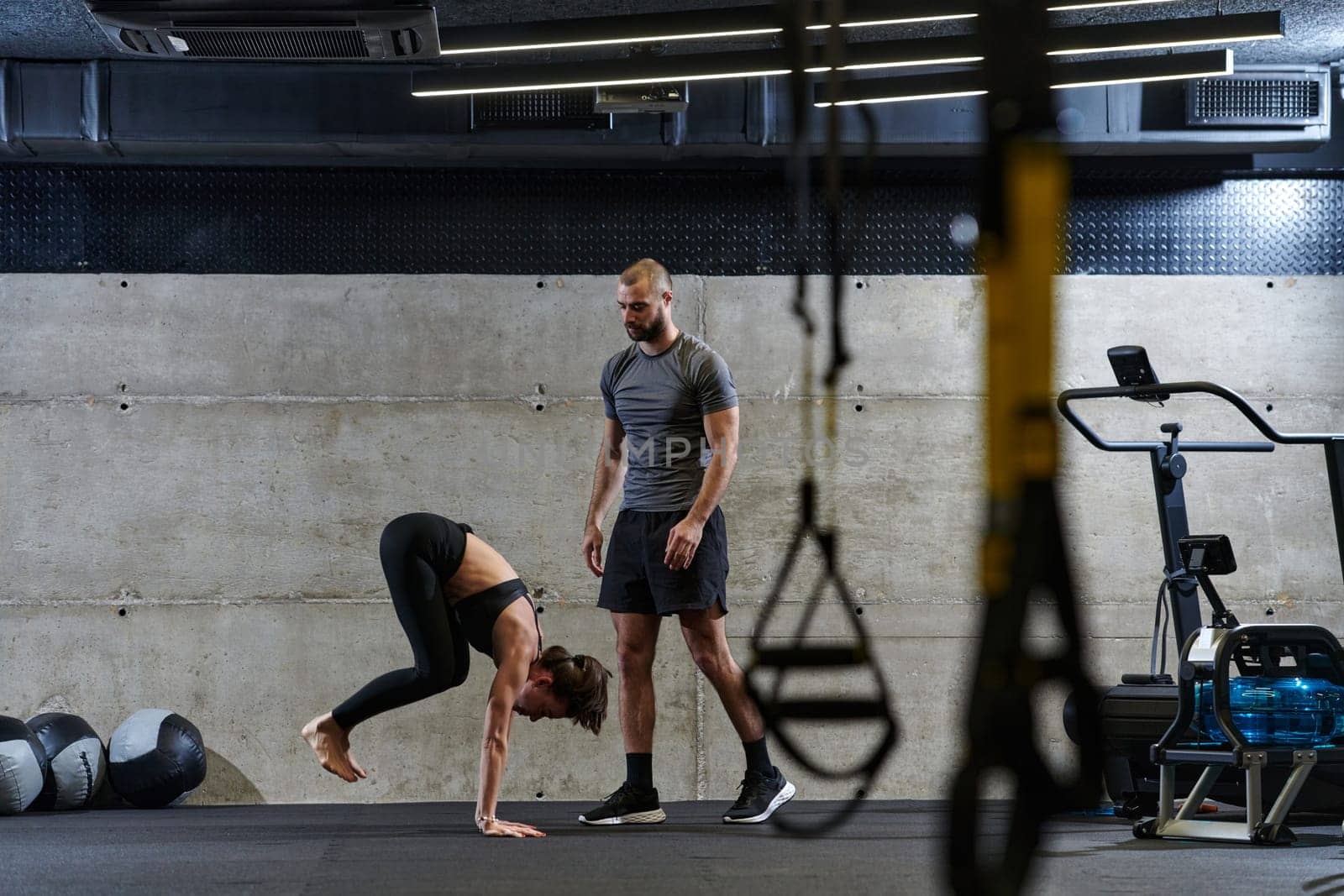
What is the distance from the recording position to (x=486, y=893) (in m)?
2.64

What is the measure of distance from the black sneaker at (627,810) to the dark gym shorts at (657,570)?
0.52m

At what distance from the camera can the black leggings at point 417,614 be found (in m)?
3.31

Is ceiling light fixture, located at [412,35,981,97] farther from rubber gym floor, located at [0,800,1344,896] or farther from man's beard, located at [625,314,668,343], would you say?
rubber gym floor, located at [0,800,1344,896]

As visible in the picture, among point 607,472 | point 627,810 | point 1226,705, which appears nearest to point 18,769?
point 627,810

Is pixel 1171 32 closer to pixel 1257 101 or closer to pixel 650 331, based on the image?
pixel 1257 101

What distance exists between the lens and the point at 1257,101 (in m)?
4.76

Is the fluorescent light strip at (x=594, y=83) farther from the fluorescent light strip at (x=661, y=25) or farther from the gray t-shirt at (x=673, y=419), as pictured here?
the gray t-shirt at (x=673, y=419)

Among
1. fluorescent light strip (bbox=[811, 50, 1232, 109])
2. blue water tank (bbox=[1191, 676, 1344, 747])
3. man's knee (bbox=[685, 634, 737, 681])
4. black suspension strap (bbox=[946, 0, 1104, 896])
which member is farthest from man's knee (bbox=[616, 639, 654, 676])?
black suspension strap (bbox=[946, 0, 1104, 896])

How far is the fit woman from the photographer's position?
3309 mm

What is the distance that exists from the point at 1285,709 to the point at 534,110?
3.11 m

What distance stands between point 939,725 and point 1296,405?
71.5 inches

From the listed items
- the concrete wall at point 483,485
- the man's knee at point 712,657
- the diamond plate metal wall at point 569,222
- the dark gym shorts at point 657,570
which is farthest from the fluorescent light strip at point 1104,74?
the man's knee at point 712,657

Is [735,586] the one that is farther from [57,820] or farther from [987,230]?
[987,230]

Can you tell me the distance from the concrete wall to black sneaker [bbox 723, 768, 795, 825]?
3.27ft
